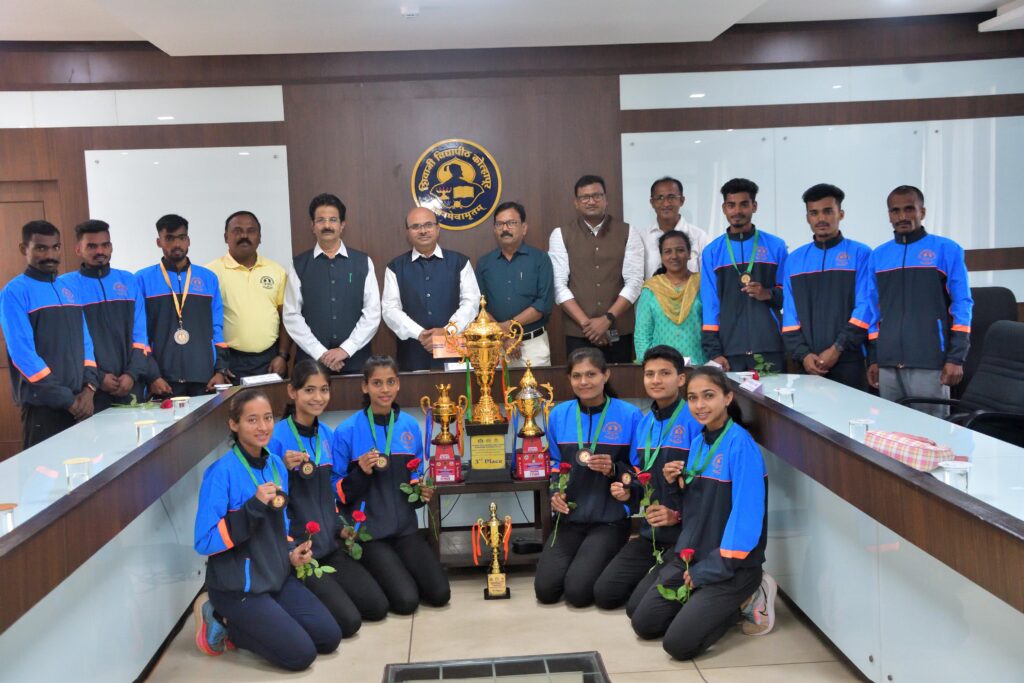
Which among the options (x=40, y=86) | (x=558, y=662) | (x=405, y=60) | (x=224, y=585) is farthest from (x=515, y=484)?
(x=40, y=86)

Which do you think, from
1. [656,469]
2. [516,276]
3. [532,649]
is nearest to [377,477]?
[532,649]

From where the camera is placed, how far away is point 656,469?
402 cm

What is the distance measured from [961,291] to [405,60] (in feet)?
12.4

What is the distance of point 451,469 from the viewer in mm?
4336

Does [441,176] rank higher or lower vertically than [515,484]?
higher

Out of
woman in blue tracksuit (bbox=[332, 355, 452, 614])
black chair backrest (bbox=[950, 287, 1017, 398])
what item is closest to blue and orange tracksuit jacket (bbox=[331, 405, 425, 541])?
woman in blue tracksuit (bbox=[332, 355, 452, 614])

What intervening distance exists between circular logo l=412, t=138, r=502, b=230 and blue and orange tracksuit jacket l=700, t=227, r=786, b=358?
202 centimetres

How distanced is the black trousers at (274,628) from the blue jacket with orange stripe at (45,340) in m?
1.65

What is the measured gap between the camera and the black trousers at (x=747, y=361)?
196 inches

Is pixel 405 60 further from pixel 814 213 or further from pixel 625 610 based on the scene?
pixel 625 610

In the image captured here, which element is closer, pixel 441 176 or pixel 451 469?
pixel 451 469

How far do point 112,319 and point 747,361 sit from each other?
3.24 meters

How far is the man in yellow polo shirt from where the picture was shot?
5.45 meters

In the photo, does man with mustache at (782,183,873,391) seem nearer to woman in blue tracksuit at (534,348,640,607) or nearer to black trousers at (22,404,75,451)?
woman in blue tracksuit at (534,348,640,607)
